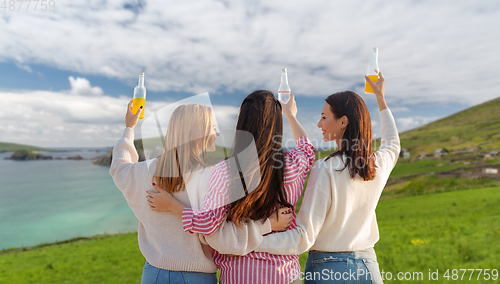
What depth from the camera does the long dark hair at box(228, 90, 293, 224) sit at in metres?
2.01

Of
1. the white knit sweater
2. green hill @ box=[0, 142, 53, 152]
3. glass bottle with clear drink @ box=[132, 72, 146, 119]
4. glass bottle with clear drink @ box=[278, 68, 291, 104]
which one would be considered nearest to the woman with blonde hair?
the white knit sweater

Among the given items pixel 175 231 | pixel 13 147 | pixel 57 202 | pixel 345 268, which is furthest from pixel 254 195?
pixel 13 147

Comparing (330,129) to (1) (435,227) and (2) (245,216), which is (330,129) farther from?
(1) (435,227)

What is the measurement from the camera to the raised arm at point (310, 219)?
2162 mm

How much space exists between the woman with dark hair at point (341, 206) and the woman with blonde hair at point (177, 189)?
326 mm

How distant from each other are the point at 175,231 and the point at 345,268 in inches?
55.9

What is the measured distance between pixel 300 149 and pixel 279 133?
1.25 feet

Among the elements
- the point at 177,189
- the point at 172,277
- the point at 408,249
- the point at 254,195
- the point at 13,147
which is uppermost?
the point at 13,147

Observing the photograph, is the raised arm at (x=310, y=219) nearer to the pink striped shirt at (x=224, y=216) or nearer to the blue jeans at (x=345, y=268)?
the pink striped shirt at (x=224, y=216)

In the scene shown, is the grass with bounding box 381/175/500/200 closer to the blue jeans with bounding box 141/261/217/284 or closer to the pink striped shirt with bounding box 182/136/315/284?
the pink striped shirt with bounding box 182/136/315/284

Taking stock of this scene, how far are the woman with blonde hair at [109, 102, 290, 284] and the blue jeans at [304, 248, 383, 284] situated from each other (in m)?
0.63

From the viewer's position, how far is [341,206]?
229 centimetres

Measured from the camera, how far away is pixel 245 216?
2.09 metres

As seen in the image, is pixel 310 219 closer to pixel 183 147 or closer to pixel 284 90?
pixel 183 147
